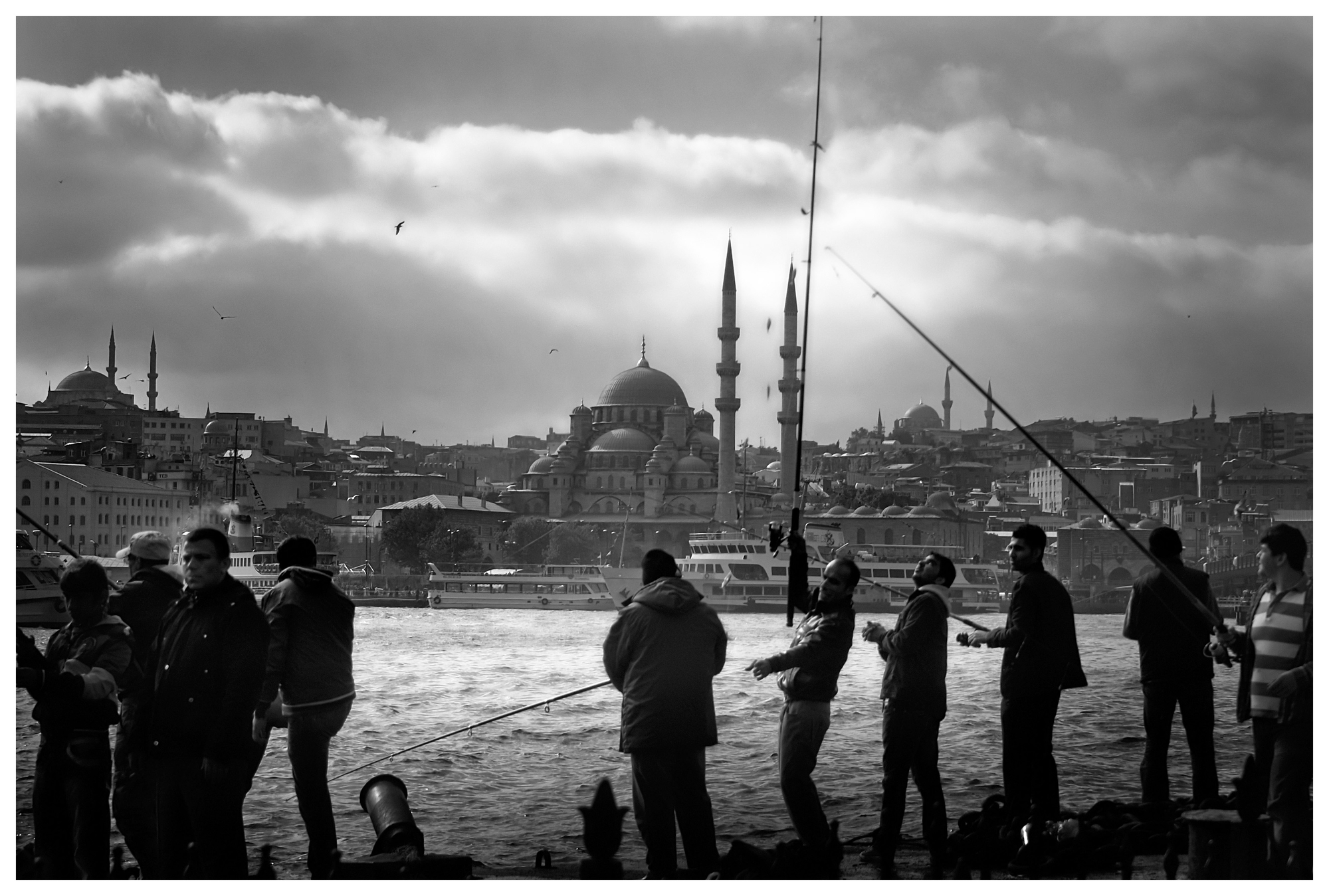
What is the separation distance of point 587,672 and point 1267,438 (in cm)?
1040

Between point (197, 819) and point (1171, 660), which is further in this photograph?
point (1171, 660)

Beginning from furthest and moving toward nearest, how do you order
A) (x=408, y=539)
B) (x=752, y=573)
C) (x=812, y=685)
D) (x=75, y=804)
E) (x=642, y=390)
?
(x=642, y=390) < (x=408, y=539) < (x=752, y=573) < (x=812, y=685) < (x=75, y=804)

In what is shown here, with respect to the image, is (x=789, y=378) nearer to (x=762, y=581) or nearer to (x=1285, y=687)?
(x=762, y=581)

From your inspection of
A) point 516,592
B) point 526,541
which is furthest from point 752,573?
point 526,541

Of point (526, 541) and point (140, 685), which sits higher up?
point (140, 685)

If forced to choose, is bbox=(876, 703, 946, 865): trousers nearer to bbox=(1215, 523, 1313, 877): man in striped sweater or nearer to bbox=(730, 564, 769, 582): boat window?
bbox=(1215, 523, 1313, 877): man in striped sweater

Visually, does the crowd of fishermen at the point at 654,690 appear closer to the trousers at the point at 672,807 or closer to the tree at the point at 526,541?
the trousers at the point at 672,807

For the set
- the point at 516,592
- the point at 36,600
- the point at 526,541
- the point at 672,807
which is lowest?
the point at 516,592

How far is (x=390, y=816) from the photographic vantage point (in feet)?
10.5

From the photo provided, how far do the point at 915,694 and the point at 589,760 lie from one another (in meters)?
3.45

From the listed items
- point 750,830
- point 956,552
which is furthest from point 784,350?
point 750,830

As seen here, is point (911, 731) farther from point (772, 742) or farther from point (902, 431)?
point (902, 431)

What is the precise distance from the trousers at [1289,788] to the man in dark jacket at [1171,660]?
2.22 ft

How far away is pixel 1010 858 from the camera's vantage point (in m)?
2.99
